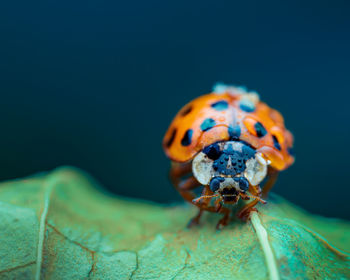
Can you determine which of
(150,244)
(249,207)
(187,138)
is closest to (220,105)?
(187,138)

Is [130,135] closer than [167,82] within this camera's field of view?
Yes

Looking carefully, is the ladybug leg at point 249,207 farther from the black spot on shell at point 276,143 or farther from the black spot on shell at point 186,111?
the black spot on shell at point 186,111

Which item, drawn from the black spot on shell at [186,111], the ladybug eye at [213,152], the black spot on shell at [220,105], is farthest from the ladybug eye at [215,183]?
the black spot on shell at [186,111]

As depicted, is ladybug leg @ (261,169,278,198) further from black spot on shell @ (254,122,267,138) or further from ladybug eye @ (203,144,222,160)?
ladybug eye @ (203,144,222,160)

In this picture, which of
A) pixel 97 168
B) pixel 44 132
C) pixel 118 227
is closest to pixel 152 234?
pixel 118 227

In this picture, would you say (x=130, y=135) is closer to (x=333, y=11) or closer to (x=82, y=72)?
(x=82, y=72)

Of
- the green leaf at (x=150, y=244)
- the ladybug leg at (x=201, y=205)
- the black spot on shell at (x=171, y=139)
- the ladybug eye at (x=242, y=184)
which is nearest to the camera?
the green leaf at (x=150, y=244)
